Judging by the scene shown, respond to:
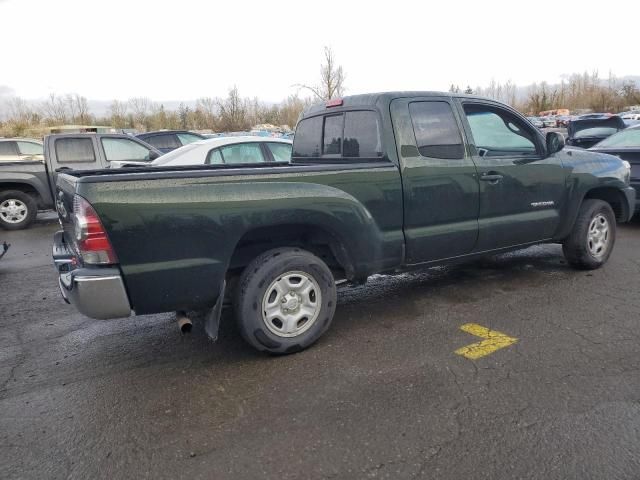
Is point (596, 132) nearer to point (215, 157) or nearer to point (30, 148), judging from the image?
point (215, 157)

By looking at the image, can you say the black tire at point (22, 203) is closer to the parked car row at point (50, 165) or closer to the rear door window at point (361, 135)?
the parked car row at point (50, 165)

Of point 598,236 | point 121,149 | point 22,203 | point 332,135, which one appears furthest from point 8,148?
point 598,236

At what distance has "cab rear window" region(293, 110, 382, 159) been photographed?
4.01 metres

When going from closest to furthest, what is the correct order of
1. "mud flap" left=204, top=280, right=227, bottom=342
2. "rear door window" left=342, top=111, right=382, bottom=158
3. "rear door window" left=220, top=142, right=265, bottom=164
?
"mud flap" left=204, top=280, right=227, bottom=342 → "rear door window" left=342, top=111, right=382, bottom=158 → "rear door window" left=220, top=142, right=265, bottom=164

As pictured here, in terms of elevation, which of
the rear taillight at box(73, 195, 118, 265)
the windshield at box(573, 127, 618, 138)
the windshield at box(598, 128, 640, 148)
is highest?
the windshield at box(573, 127, 618, 138)

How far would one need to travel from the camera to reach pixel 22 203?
9633mm

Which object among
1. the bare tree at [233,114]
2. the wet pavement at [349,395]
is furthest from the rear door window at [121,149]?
the bare tree at [233,114]

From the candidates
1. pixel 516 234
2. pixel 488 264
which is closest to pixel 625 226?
pixel 488 264

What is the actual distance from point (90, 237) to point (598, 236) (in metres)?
5.04

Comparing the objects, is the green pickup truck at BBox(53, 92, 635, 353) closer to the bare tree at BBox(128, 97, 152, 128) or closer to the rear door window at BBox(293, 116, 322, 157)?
the rear door window at BBox(293, 116, 322, 157)

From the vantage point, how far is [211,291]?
126 inches

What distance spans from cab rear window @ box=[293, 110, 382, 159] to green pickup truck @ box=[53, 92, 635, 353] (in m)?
0.02

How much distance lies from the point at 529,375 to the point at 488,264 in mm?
2779

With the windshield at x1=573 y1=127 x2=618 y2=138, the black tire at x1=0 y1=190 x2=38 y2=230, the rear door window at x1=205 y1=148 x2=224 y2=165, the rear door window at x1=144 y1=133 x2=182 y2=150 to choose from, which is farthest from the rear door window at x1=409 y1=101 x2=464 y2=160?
the rear door window at x1=144 y1=133 x2=182 y2=150
